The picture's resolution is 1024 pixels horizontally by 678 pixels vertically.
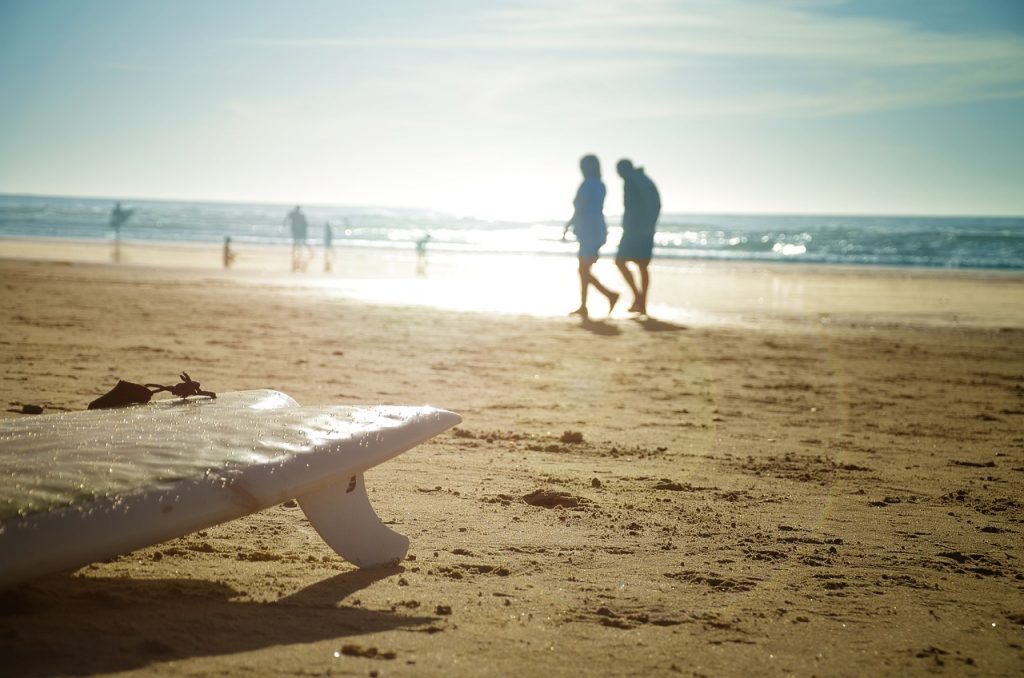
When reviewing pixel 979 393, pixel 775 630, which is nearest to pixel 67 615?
pixel 775 630

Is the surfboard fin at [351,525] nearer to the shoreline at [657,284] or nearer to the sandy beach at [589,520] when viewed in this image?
the sandy beach at [589,520]

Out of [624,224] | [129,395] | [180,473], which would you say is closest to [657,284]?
[624,224]

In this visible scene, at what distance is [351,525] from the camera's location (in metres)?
3.53

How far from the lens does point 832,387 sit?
28.7 ft

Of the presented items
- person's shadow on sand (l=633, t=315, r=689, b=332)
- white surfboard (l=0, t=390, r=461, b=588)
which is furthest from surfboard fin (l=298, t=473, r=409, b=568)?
person's shadow on sand (l=633, t=315, r=689, b=332)

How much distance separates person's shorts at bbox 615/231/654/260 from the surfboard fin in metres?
12.3

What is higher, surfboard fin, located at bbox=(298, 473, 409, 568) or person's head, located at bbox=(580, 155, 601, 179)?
person's head, located at bbox=(580, 155, 601, 179)

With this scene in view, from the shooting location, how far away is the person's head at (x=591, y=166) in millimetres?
15062

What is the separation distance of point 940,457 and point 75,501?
4.76 metres

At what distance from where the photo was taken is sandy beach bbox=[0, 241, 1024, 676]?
9.30 ft

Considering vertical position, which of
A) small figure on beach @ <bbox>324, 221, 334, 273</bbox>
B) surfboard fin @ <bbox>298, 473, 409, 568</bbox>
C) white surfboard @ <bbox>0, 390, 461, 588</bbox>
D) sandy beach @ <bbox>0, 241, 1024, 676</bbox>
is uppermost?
small figure on beach @ <bbox>324, 221, 334, 273</bbox>

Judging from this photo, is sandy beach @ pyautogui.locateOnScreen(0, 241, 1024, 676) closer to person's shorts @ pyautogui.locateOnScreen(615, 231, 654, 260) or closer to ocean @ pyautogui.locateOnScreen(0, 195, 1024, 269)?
person's shorts @ pyautogui.locateOnScreen(615, 231, 654, 260)

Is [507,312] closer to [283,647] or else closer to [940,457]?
[940,457]

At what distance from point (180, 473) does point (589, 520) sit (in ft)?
5.86
